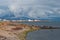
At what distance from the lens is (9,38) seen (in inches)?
1877

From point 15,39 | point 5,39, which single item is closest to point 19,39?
point 15,39

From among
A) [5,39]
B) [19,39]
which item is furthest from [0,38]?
[19,39]

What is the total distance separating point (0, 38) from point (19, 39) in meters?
5.43

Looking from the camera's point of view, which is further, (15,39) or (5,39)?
(15,39)

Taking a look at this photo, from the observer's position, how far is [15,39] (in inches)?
1907

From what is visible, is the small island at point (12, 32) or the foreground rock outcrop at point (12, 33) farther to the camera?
the small island at point (12, 32)

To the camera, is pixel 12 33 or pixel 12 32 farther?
pixel 12 32

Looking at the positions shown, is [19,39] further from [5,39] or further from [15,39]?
[5,39]

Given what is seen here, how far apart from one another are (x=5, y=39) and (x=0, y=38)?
111cm

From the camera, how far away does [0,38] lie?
150ft

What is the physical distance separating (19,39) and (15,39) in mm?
1448

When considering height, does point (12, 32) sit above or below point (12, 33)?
below

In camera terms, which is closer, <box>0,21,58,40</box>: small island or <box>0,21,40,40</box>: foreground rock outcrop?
<box>0,21,40,40</box>: foreground rock outcrop

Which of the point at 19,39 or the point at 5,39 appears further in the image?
the point at 19,39
